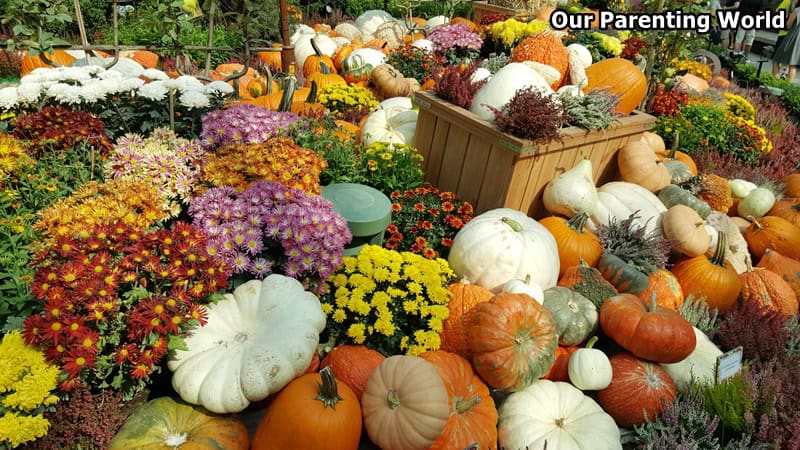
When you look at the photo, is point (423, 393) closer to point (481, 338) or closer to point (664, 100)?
point (481, 338)

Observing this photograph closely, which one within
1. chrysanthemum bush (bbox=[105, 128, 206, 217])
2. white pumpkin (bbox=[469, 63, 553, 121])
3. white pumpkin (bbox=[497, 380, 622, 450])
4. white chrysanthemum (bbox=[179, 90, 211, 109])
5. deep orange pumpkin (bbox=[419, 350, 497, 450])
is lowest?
white pumpkin (bbox=[497, 380, 622, 450])

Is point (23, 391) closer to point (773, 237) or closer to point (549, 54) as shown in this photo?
point (549, 54)

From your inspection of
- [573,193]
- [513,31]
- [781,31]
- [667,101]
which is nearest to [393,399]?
[573,193]

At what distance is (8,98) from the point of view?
283cm

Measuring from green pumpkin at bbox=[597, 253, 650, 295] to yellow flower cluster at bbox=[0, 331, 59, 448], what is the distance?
10.3ft

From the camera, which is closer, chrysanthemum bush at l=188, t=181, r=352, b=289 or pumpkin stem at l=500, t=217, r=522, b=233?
chrysanthemum bush at l=188, t=181, r=352, b=289

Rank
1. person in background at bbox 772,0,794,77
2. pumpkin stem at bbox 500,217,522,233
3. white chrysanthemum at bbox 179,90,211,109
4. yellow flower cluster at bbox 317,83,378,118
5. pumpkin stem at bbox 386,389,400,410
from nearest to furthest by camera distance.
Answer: pumpkin stem at bbox 386,389,400,410 < white chrysanthemum at bbox 179,90,211,109 < pumpkin stem at bbox 500,217,522,233 < yellow flower cluster at bbox 317,83,378,118 < person in background at bbox 772,0,794,77

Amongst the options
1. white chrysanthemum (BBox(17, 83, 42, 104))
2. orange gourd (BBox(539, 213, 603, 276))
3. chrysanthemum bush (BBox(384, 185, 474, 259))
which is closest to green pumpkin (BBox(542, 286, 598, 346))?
orange gourd (BBox(539, 213, 603, 276))

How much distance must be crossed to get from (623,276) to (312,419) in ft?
7.67

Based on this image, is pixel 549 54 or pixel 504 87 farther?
pixel 549 54

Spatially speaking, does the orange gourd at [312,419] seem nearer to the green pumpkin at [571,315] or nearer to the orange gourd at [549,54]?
the green pumpkin at [571,315]

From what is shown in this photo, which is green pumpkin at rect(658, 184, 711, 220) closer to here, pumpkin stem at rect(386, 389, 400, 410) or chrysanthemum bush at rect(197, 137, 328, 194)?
chrysanthemum bush at rect(197, 137, 328, 194)

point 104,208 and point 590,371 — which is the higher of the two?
point 104,208

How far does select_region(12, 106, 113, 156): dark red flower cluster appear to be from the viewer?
2.67 meters
